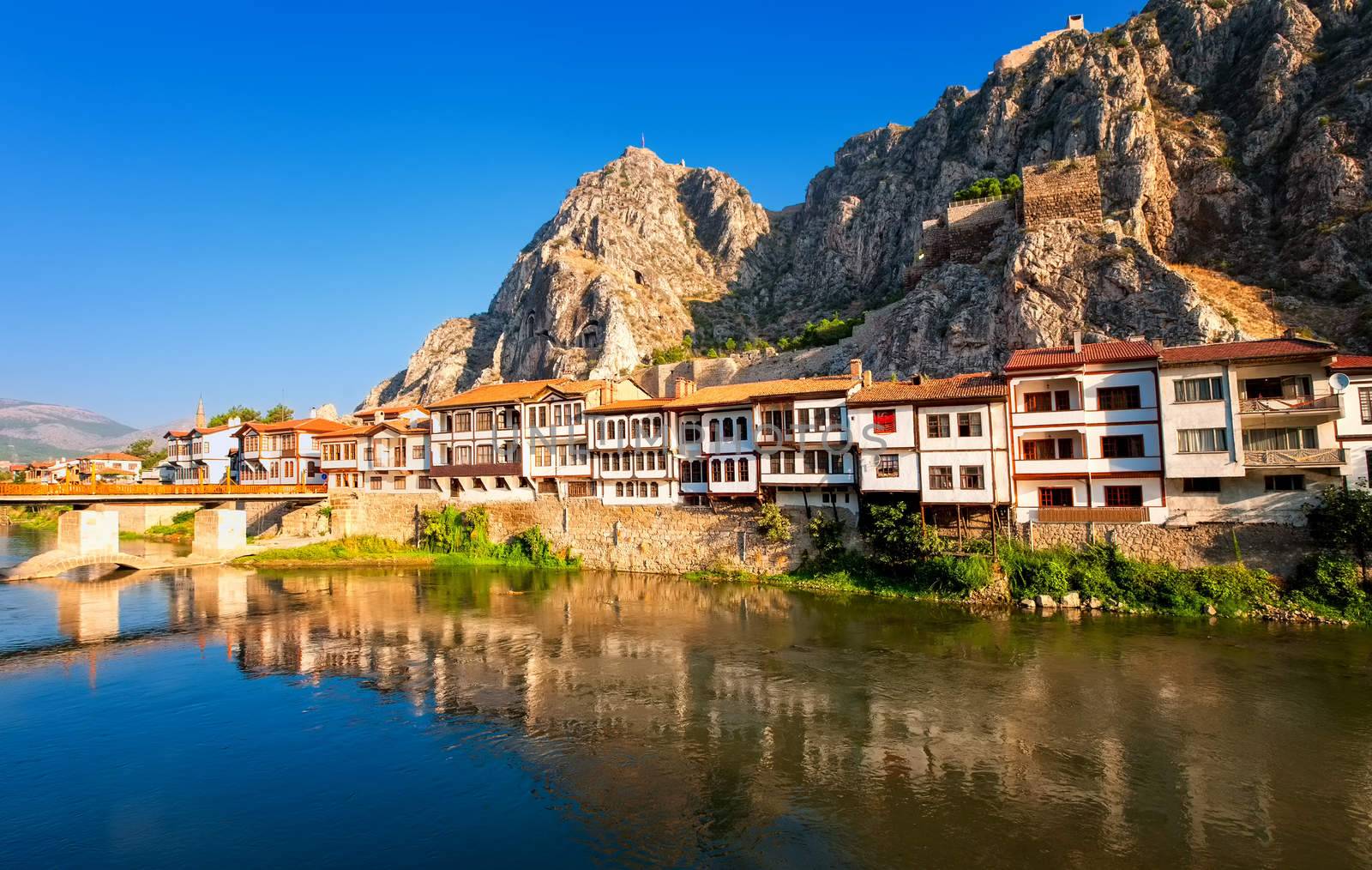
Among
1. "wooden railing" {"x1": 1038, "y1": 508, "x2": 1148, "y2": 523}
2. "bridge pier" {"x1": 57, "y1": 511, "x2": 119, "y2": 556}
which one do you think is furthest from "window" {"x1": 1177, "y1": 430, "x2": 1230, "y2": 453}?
"bridge pier" {"x1": 57, "y1": 511, "x2": 119, "y2": 556}

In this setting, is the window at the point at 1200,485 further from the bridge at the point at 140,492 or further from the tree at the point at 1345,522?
the bridge at the point at 140,492

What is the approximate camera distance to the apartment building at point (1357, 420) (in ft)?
89.3

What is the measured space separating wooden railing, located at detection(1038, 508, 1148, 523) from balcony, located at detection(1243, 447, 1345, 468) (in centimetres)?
445

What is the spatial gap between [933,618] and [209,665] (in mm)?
29515

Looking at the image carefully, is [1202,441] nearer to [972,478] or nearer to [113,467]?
[972,478]

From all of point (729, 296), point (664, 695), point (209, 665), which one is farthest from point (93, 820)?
point (729, 296)

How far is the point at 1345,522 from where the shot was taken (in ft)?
84.8

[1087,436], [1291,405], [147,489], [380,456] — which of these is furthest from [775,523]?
[147,489]

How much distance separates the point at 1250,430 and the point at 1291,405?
1720 mm

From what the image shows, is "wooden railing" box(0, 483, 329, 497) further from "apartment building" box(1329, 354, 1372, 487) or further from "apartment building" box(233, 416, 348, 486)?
"apartment building" box(1329, 354, 1372, 487)

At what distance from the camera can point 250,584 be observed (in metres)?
41.4

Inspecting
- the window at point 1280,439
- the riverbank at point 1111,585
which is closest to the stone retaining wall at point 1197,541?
the riverbank at point 1111,585

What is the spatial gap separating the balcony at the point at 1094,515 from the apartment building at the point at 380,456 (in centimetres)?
4281

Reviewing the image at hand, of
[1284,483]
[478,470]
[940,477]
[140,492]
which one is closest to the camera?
[1284,483]
